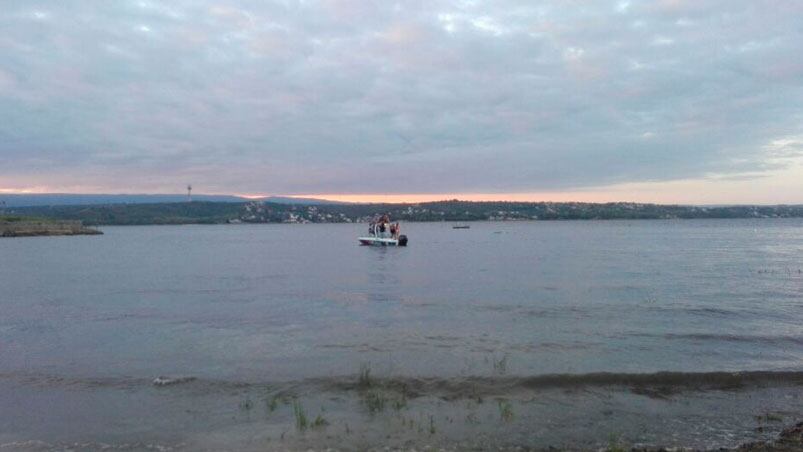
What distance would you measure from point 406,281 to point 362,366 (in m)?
25.3

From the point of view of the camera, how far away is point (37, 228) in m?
155

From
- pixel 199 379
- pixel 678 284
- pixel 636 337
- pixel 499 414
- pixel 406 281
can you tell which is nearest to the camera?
pixel 499 414

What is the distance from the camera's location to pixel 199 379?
15664 mm

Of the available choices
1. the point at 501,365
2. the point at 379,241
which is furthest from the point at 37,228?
the point at 501,365

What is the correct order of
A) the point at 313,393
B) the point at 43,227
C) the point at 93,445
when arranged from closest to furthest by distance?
the point at 93,445, the point at 313,393, the point at 43,227

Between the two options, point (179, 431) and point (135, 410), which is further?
point (135, 410)

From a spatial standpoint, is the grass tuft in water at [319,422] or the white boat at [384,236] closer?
the grass tuft in water at [319,422]

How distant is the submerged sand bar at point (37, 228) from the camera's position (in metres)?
146

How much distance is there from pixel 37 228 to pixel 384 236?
109685mm

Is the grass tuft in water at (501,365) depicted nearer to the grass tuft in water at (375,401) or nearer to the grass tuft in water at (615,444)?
the grass tuft in water at (375,401)

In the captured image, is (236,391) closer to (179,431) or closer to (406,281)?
(179,431)

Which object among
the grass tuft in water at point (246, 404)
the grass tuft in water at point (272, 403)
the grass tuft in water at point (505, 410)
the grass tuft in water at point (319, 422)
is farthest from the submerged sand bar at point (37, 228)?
the grass tuft in water at point (505, 410)

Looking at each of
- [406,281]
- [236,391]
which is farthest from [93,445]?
[406,281]

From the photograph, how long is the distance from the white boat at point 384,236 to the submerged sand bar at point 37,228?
333 ft
